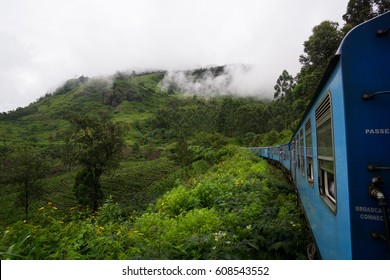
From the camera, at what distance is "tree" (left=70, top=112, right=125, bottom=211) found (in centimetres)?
2359

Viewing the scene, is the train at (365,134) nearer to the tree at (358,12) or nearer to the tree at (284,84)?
the tree at (358,12)

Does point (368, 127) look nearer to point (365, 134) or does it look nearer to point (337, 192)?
point (365, 134)

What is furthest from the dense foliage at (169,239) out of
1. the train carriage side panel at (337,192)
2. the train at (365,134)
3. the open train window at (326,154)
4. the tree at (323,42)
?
the tree at (323,42)

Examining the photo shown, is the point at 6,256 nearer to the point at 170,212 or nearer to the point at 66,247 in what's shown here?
the point at 66,247

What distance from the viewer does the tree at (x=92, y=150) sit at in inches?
929

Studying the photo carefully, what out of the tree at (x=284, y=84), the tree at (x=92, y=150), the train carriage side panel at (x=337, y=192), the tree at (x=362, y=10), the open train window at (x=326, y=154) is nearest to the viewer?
the train carriage side panel at (x=337, y=192)

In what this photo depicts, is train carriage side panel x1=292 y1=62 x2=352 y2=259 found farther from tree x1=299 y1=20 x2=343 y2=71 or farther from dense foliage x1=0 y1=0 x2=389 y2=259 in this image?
tree x1=299 y1=20 x2=343 y2=71

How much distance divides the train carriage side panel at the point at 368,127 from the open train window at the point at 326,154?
554mm

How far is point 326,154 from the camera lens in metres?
3.03

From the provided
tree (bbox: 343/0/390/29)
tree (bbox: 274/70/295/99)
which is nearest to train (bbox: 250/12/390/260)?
tree (bbox: 343/0/390/29)

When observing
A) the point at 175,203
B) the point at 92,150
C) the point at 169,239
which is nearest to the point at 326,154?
the point at 169,239

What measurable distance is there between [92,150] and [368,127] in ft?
79.6

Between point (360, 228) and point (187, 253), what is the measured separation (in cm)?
305

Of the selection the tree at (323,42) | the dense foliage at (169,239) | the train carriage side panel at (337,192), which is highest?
the tree at (323,42)
